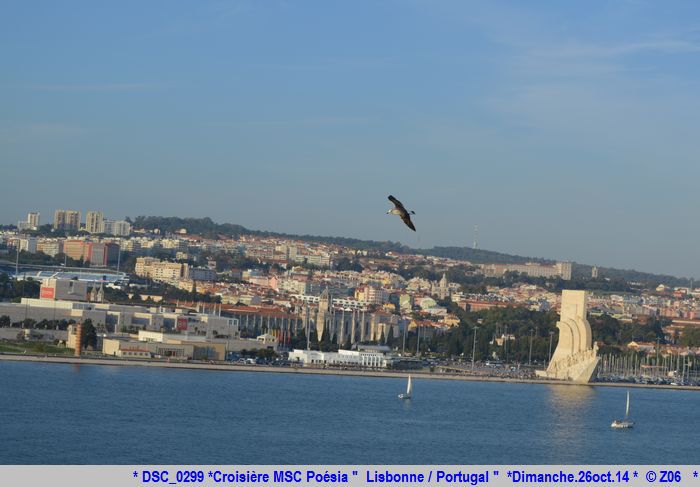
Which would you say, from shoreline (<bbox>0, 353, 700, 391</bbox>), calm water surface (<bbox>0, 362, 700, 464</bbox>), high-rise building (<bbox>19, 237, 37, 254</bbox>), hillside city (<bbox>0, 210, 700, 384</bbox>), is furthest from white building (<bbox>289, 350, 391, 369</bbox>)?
high-rise building (<bbox>19, 237, 37, 254</bbox>)

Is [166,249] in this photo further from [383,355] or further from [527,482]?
[527,482]

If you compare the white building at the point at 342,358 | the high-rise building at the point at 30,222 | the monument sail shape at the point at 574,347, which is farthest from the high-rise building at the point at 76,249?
the monument sail shape at the point at 574,347

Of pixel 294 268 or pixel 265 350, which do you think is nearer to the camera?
pixel 265 350

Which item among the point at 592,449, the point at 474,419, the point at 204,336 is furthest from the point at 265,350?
the point at 592,449

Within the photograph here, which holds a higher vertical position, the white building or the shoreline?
the white building

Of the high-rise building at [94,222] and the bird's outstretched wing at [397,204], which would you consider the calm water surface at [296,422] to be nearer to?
the bird's outstretched wing at [397,204]

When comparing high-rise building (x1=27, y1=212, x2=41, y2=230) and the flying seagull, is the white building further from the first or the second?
high-rise building (x1=27, y1=212, x2=41, y2=230)
